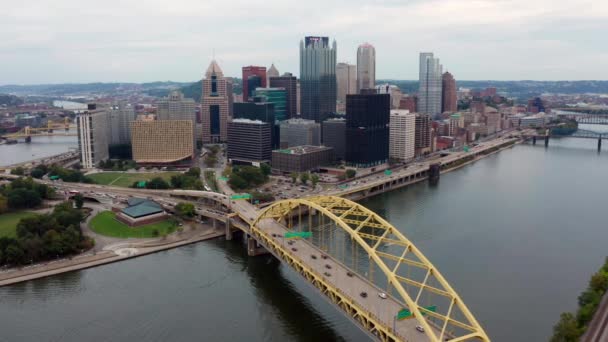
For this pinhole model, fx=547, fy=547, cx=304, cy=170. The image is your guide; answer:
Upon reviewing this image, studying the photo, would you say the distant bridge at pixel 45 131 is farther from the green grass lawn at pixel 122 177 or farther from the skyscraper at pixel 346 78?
the skyscraper at pixel 346 78

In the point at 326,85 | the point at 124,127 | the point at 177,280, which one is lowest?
the point at 177,280

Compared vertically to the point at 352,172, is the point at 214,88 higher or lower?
higher

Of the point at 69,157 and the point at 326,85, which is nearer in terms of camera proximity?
the point at 69,157

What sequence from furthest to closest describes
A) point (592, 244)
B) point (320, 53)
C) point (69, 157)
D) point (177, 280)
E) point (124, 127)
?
point (320, 53) < point (124, 127) < point (69, 157) < point (592, 244) < point (177, 280)

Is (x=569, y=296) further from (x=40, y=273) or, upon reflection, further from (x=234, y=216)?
(x=40, y=273)

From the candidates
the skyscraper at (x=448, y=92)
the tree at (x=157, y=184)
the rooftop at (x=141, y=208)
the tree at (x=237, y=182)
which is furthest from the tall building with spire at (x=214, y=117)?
the skyscraper at (x=448, y=92)

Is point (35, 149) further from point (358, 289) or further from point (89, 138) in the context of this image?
point (358, 289)

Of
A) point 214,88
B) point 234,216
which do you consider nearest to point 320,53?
point 214,88
